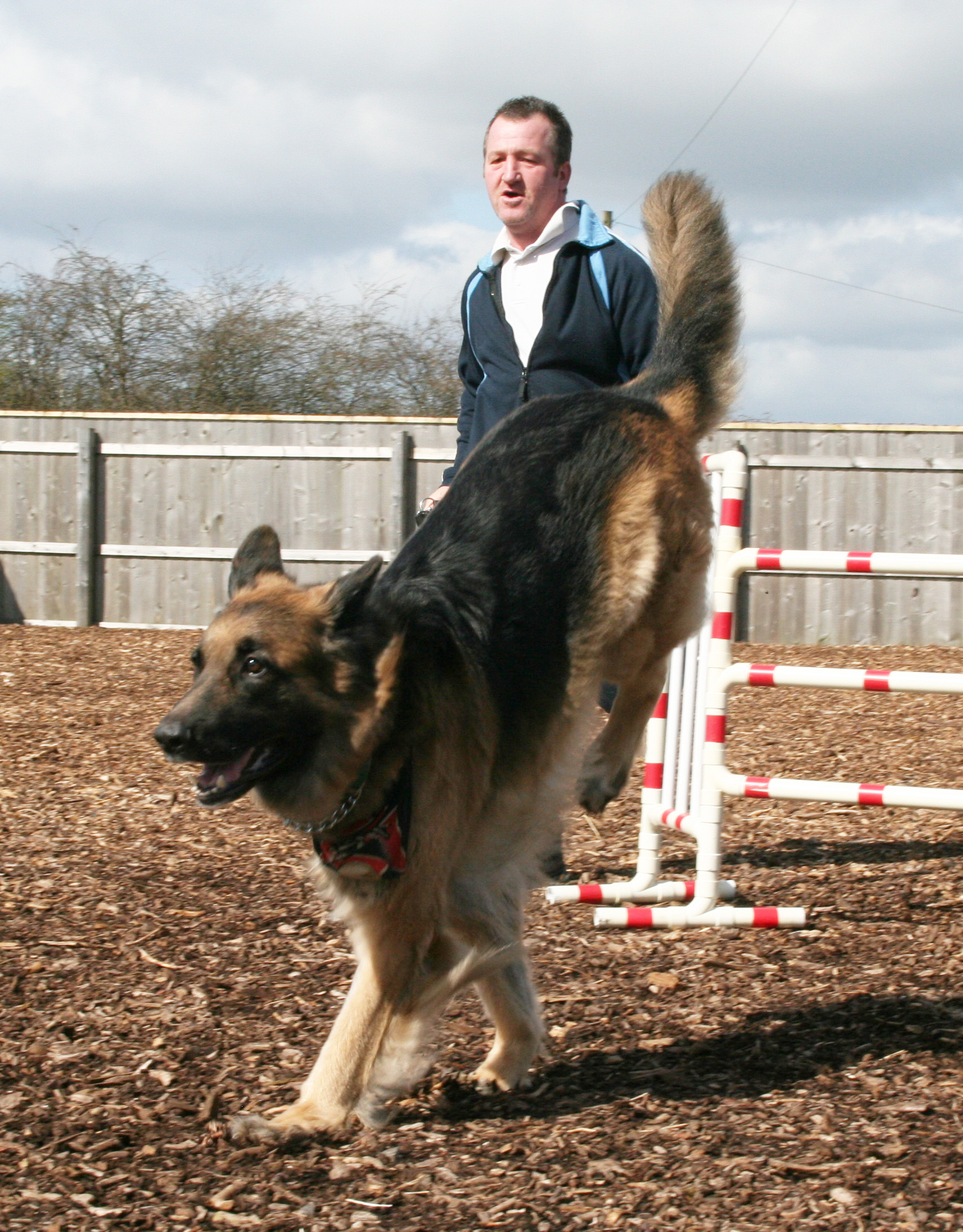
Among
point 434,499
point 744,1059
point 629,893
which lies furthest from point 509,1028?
point 434,499

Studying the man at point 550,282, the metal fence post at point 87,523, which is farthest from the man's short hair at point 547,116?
the metal fence post at point 87,523

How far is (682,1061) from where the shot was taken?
3.08 m

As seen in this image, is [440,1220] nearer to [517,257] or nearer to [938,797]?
[938,797]

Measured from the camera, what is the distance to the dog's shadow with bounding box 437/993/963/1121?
2.89 metres

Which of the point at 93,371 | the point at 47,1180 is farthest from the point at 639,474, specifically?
the point at 93,371

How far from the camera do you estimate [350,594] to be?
2.73 meters

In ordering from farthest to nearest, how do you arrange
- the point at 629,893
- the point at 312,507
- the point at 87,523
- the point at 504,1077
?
the point at 87,523 < the point at 312,507 < the point at 629,893 < the point at 504,1077

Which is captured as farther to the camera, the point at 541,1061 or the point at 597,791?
the point at 597,791

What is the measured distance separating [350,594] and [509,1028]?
1144 millimetres

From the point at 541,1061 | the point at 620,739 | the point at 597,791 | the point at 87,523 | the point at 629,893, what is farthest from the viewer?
the point at 87,523

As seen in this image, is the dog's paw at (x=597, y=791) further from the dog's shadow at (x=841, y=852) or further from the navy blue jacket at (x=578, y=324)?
the dog's shadow at (x=841, y=852)

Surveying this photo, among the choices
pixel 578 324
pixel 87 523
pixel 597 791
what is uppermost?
pixel 578 324

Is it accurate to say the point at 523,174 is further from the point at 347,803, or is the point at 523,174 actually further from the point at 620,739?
the point at 347,803

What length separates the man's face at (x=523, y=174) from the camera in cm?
388
